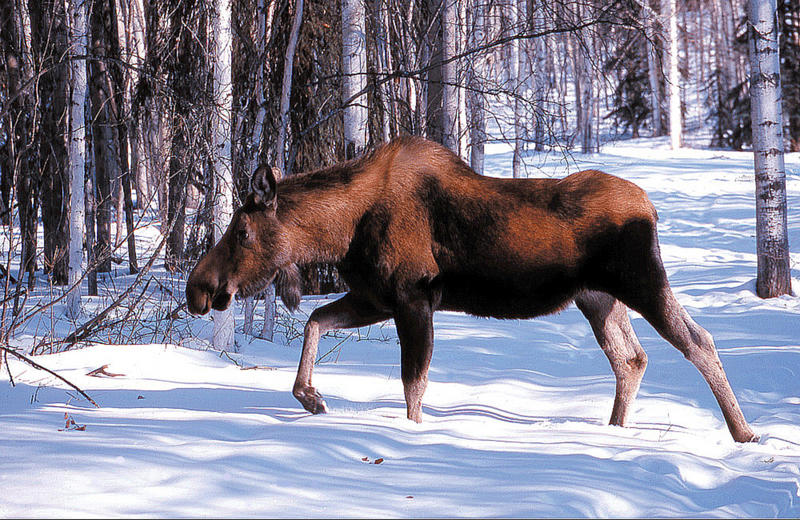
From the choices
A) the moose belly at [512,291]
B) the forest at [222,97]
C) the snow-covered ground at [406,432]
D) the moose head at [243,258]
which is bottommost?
the snow-covered ground at [406,432]

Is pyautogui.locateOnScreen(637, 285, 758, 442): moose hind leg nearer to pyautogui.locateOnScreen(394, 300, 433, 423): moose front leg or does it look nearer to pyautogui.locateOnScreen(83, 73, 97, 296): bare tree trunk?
pyautogui.locateOnScreen(394, 300, 433, 423): moose front leg

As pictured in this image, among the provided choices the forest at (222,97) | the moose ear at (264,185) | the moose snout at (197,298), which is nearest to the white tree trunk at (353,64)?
the forest at (222,97)

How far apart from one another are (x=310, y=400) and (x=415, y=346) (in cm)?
78

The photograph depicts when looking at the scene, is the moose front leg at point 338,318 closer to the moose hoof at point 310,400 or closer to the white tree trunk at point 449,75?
the moose hoof at point 310,400

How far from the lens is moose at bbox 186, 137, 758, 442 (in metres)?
4.98

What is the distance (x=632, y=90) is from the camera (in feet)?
126

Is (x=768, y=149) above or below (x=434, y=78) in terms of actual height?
below

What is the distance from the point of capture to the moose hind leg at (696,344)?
4.98m

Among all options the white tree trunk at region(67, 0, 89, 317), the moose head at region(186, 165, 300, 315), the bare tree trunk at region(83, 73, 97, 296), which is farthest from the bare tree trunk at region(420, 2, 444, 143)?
the moose head at region(186, 165, 300, 315)

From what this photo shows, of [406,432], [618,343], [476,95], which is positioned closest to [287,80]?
[476,95]

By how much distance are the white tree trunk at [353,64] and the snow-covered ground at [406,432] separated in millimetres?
2090

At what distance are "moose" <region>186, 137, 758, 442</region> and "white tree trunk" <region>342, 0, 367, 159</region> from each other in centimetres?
319

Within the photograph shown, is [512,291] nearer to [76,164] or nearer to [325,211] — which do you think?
[325,211]

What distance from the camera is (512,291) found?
5059 mm
